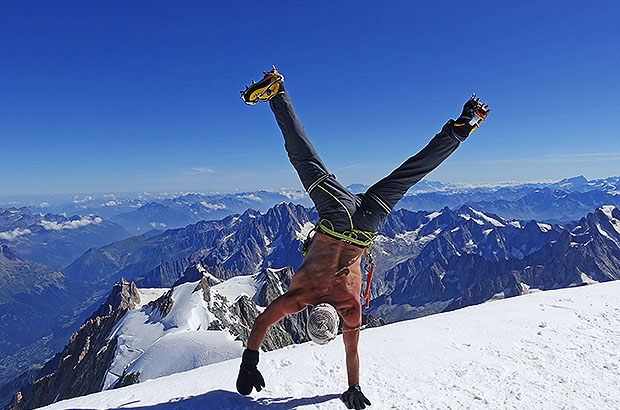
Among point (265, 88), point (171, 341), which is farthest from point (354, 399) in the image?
point (171, 341)

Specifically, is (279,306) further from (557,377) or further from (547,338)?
(547,338)

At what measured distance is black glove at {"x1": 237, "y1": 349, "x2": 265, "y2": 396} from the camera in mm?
4645

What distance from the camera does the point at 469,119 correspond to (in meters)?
4.24

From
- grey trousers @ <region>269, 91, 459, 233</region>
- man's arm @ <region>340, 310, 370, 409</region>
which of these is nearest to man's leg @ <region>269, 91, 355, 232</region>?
grey trousers @ <region>269, 91, 459, 233</region>

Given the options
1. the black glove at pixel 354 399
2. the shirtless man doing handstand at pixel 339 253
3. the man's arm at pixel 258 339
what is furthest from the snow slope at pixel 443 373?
the shirtless man doing handstand at pixel 339 253

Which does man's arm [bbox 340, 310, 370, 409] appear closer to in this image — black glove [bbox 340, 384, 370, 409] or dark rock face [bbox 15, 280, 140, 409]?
black glove [bbox 340, 384, 370, 409]

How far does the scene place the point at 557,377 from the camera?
5211mm

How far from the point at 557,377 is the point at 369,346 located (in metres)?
3.07

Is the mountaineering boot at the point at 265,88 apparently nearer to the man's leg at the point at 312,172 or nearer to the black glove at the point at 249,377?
the man's leg at the point at 312,172

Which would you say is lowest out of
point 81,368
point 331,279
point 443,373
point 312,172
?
point 81,368

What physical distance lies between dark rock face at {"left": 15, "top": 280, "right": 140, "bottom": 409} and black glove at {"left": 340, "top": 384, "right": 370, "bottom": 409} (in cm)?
5826

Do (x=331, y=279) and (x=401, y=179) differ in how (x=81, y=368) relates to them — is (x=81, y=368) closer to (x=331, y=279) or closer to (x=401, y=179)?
(x=331, y=279)

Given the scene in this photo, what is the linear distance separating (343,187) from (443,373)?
11.4 ft

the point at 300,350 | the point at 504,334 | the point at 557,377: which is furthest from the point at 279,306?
the point at 504,334
